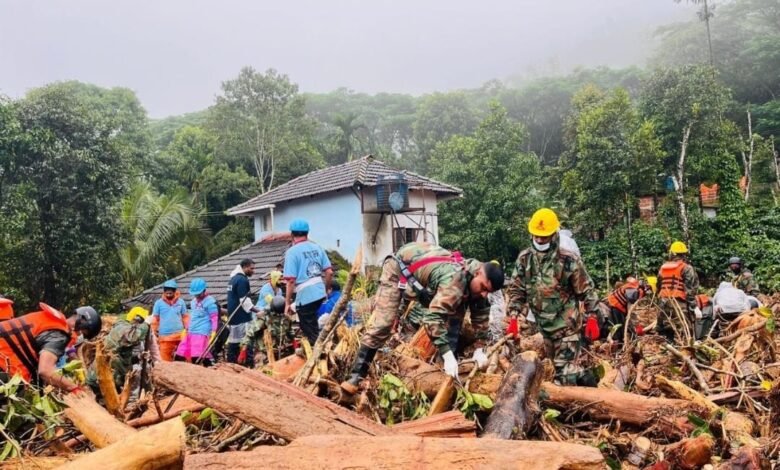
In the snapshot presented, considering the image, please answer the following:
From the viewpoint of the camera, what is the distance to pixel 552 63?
73.5 m

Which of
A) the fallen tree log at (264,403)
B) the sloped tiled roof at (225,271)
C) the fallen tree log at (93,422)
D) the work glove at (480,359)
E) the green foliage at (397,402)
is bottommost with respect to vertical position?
the sloped tiled roof at (225,271)

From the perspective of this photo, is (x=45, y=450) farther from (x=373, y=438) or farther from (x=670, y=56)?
(x=670, y=56)

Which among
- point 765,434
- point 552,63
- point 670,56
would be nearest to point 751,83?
point 670,56

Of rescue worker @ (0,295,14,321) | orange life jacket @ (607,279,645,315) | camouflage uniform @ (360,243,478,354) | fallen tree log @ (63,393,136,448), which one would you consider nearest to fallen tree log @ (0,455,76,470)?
fallen tree log @ (63,393,136,448)

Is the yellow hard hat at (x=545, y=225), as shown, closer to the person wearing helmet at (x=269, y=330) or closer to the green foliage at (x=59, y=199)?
the person wearing helmet at (x=269, y=330)

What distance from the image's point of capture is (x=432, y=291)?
4539 mm

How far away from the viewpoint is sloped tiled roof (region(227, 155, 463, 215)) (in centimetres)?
1692

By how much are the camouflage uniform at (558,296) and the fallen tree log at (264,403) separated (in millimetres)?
2231

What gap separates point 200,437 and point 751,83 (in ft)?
106

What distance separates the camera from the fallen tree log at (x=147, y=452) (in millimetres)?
2199

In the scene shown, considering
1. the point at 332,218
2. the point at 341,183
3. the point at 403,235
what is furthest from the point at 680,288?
the point at 332,218

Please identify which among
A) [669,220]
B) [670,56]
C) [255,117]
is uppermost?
[670,56]

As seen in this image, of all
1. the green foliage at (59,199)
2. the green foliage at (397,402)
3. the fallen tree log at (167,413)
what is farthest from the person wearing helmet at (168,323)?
the green foliage at (59,199)

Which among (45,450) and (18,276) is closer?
(45,450)
